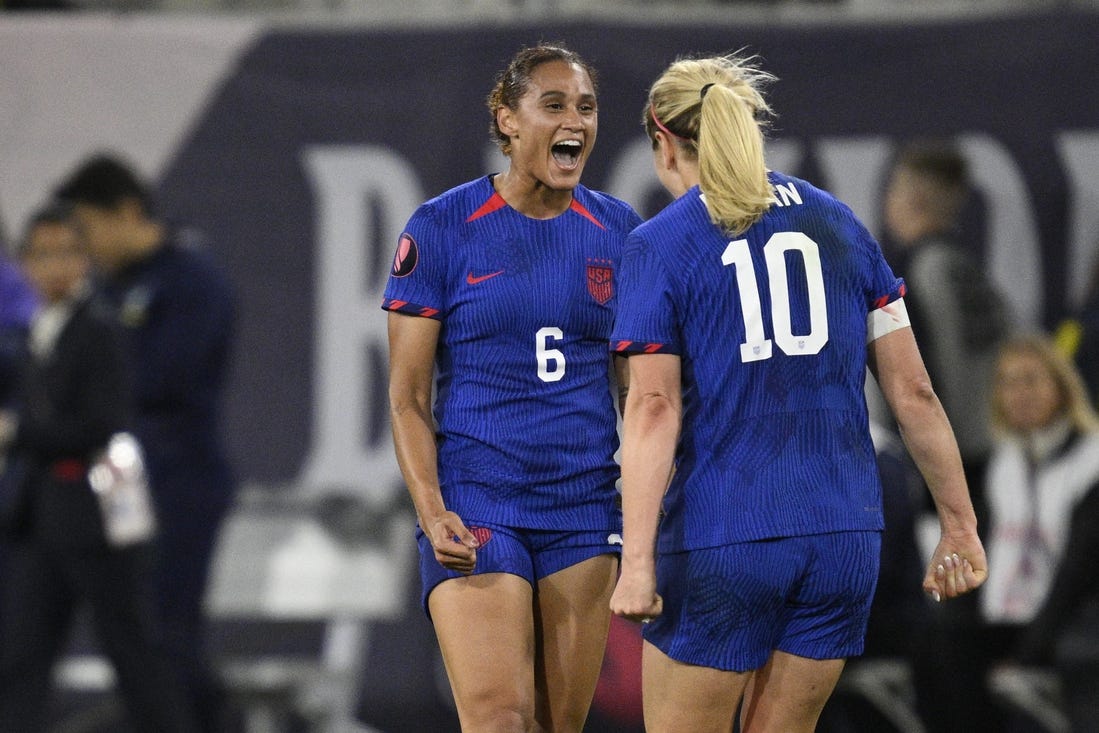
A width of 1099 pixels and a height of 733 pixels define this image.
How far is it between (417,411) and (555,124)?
0.74 m

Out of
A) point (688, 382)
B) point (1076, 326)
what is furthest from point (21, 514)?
point (1076, 326)

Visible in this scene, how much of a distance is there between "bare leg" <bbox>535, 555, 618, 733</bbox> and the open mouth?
0.93 metres

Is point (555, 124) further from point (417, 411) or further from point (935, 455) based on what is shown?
point (935, 455)

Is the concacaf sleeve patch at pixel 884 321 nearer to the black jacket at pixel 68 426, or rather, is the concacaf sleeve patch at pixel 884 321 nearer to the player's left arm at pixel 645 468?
the player's left arm at pixel 645 468

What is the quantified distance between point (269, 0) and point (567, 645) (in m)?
5.55

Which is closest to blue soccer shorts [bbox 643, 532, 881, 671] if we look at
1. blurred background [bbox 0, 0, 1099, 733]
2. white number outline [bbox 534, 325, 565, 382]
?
white number outline [bbox 534, 325, 565, 382]

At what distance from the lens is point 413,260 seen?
4234mm

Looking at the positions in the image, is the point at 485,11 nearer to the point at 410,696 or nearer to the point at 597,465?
the point at 410,696

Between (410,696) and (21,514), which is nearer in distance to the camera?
(21,514)

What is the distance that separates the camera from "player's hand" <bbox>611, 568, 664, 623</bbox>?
364 cm

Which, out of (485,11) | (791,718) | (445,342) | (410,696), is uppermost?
(485,11)

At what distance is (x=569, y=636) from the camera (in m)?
4.29

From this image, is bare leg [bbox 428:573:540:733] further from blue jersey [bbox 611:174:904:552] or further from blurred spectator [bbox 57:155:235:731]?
blurred spectator [bbox 57:155:235:731]

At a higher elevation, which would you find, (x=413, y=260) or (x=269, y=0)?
(x=269, y=0)
